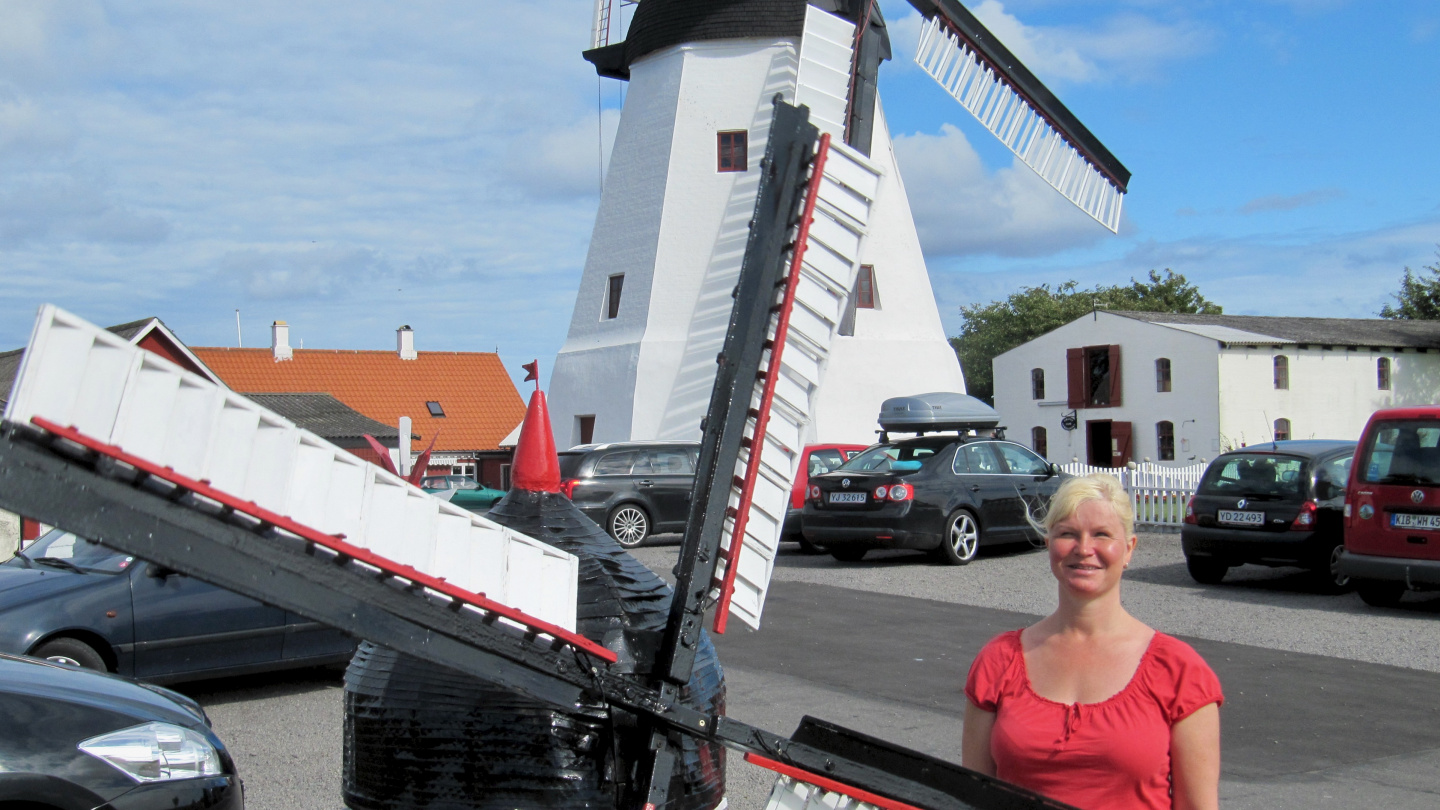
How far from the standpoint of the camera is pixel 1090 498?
2.81m

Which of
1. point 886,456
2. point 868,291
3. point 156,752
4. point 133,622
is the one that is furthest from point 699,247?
point 156,752

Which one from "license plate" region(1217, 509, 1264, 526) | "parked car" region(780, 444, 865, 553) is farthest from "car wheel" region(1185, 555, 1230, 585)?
"parked car" region(780, 444, 865, 553)

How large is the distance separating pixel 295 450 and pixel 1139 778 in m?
1.90

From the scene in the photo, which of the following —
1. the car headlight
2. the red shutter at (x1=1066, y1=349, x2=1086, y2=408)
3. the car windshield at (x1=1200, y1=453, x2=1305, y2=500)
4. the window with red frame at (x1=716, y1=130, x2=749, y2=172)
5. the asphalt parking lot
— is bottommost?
the asphalt parking lot

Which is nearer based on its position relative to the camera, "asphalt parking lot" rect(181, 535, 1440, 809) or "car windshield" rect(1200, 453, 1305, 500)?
"asphalt parking lot" rect(181, 535, 1440, 809)

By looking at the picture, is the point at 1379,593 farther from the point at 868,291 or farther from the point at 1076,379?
the point at 1076,379

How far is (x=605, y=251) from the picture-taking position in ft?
94.9

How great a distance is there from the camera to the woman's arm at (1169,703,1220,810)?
8.39 ft

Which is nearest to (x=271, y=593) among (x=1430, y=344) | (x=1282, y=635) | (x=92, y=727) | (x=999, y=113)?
(x=92, y=727)

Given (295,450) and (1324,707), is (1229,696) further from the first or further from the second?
(295,450)

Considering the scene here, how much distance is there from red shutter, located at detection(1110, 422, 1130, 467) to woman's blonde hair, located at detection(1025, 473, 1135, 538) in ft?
146

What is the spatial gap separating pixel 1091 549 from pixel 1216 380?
41479mm

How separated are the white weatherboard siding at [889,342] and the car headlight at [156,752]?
2242 cm

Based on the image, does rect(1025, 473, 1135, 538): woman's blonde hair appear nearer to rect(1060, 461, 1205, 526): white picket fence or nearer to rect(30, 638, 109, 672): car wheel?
rect(30, 638, 109, 672): car wheel
